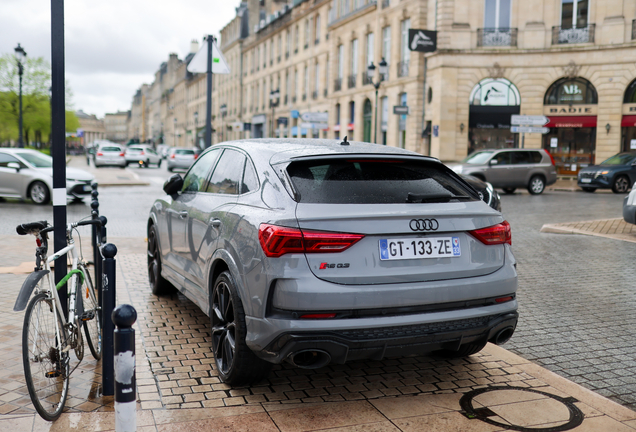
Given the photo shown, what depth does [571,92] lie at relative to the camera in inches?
1404

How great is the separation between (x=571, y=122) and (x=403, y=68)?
10.3 meters

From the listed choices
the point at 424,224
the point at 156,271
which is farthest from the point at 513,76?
the point at 424,224

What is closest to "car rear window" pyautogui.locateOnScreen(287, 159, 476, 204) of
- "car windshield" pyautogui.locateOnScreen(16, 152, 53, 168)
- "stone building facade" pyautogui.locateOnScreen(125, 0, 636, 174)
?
"car windshield" pyautogui.locateOnScreen(16, 152, 53, 168)

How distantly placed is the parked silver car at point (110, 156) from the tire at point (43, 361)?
4065cm

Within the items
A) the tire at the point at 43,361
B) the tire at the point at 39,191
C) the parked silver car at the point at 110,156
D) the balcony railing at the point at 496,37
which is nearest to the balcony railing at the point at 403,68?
the balcony railing at the point at 496,37

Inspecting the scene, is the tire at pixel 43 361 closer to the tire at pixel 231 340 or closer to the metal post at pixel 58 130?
the metal post at pixel 58 130

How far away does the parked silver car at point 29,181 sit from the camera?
17281 millimetres

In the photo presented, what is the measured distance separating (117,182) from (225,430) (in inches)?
969

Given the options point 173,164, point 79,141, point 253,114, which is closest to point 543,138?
point 173,164

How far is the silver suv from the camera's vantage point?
25.0 m

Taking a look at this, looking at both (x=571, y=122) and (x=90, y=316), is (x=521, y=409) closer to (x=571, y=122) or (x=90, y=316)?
(x=90, y=316)

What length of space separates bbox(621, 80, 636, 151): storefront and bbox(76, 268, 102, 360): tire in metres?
34.4

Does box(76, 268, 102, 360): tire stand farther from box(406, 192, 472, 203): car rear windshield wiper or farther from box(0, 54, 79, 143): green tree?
box(0, 54, 79, 143): green tree

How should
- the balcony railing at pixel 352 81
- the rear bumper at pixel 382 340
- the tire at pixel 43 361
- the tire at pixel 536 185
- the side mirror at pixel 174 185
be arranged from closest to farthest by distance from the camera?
the tire at pixel 43 361, the rear bumper at pixel 382 340, the side mirror at pixel 174 185, the tire at pixel 536 185, the balcony railing at pixel 352 81
